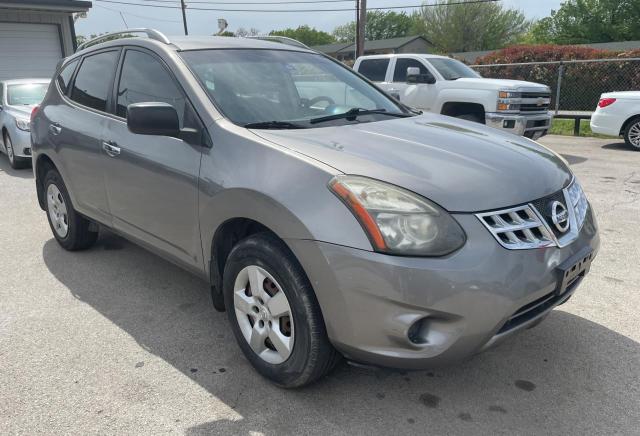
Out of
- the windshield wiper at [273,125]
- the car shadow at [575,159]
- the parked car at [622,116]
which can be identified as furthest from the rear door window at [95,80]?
the parked car at [622,116]

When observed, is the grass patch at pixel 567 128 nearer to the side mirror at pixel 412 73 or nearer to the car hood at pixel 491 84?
the car hood at pixel 491 84

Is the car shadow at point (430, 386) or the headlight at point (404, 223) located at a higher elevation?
the headlight at point (404, 223)

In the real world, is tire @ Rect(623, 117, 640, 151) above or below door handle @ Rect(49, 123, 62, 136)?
below

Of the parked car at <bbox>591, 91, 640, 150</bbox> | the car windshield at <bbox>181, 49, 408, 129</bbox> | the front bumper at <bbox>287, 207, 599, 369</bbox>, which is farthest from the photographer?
the parked car at <bbox>591, 91, 640, 150</bbox>

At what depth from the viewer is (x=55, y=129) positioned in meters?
4.39

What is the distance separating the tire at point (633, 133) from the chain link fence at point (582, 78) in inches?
253

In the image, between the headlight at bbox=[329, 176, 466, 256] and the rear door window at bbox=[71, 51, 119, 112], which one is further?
the rear door window at bbox=[71, 51, 119, 112]

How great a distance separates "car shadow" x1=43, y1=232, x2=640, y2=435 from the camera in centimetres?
247

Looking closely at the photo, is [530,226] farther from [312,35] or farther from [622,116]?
[312,35]

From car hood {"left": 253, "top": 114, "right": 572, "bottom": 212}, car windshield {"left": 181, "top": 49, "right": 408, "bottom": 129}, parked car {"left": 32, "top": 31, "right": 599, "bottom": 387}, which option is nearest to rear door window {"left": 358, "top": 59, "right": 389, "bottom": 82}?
car windshield {"left": 181, "top": 49, "right": 408, "bottom": 129}

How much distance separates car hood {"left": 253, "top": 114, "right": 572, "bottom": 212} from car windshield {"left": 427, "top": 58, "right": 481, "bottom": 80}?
7503 millimetres

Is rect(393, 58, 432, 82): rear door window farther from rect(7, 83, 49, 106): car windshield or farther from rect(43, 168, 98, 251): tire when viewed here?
rect(43, 168, 98, 251): tire

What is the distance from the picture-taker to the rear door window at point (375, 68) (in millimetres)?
10988

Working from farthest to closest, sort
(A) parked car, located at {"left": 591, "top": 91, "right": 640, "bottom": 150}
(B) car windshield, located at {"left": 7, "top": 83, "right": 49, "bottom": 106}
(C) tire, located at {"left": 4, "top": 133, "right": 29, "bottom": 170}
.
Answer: (A) parked car, located at {"left": 591, "top": 91, "right": 640, "bottom": 150} < (B) car windshield, located at {"left": 7, "top": 83, "right": 49, "bottom": 106} < (C) tire, located at {"left": 4, "top": 133, "right": 29, "bottom": 170}
